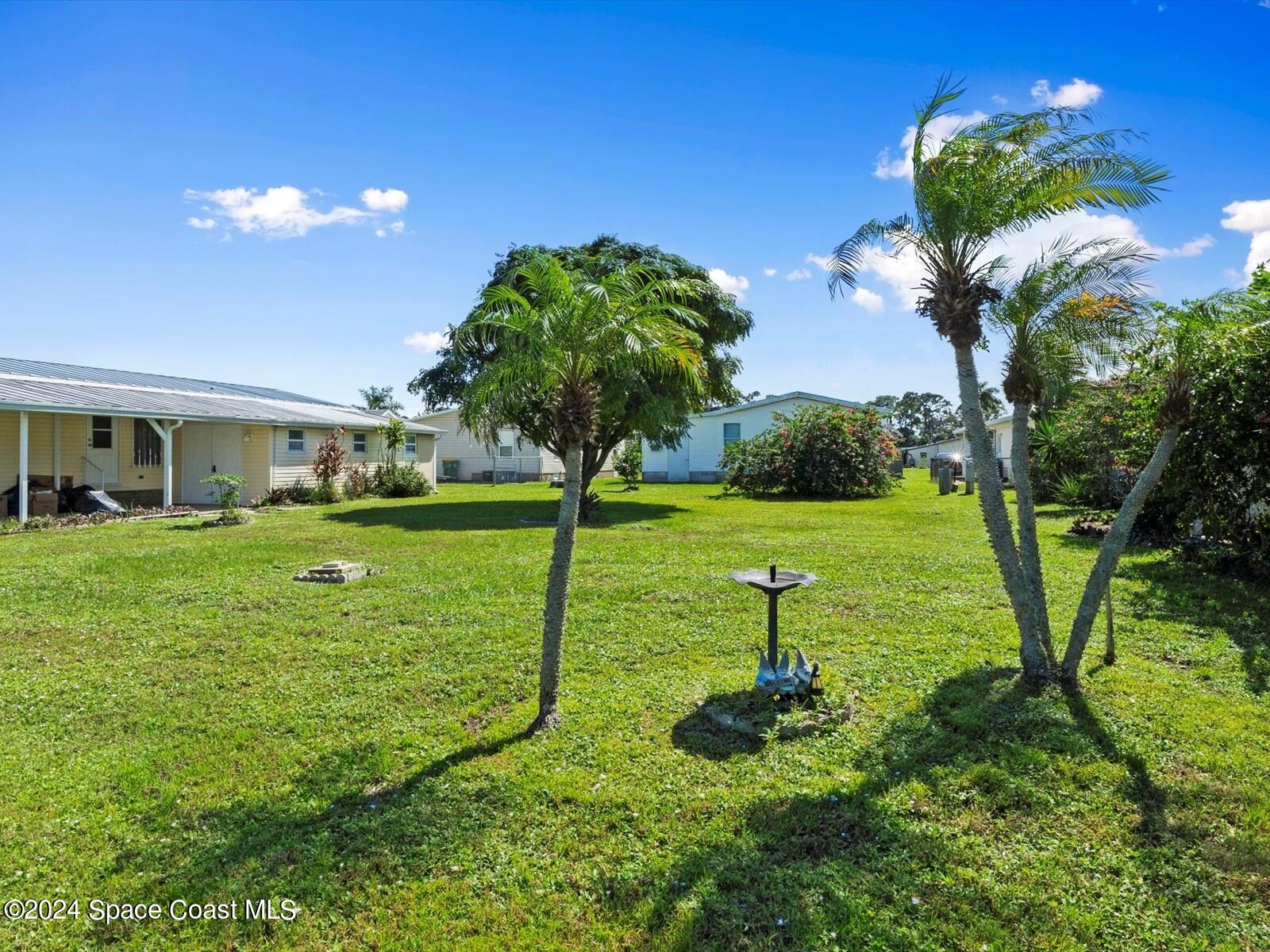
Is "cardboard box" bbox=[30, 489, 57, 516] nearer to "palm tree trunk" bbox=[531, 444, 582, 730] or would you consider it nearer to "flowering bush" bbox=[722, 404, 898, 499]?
"palm tree trunk" bbox=[531, 444, 582, 730]

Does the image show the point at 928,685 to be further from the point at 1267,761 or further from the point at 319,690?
the point at 319,690

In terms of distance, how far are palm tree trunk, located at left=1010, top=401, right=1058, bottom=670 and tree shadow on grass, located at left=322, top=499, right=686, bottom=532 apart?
9788 mm

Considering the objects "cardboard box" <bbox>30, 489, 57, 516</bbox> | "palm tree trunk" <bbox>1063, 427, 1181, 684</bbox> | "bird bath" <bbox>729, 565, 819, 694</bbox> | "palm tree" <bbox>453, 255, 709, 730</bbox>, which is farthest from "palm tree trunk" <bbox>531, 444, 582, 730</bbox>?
"cardboard box" <bbox>30, 489, 57, 516</bbox>

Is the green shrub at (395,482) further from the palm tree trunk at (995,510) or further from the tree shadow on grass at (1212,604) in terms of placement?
the palm tree trunk at (995,510)

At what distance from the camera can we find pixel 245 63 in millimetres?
9414

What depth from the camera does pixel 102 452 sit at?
17141 millimetres

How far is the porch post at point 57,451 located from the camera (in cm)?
1567

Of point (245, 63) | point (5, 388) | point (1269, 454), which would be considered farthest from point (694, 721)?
point (5, 388)

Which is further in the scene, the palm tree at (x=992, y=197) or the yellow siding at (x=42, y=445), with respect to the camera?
the yellow siding at (x=42, y=445)

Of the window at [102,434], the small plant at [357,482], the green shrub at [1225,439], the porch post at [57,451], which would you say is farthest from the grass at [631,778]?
the small plant at [357,482]

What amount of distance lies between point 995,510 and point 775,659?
182cm

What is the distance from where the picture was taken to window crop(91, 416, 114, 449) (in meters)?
17.0

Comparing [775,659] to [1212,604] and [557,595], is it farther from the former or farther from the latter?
[1212,604]

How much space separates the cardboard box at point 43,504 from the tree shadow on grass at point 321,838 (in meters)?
15.1
